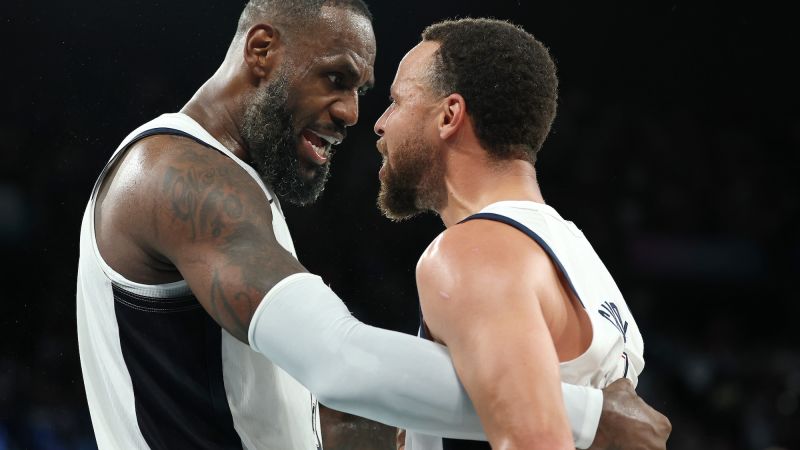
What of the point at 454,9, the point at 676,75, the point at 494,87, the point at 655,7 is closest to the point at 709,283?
the point at 676,75

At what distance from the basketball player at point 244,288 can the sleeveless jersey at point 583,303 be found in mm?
60

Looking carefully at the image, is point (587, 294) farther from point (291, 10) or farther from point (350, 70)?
point (291, 10)

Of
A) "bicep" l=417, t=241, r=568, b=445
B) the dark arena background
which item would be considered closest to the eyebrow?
"bicep" l=417, t=241, r=568, b=445

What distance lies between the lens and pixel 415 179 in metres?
2.14

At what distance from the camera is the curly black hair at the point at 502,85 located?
2012 mm

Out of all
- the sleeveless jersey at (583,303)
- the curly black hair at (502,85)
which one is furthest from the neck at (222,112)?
the sleeveless jersey at (583,303)

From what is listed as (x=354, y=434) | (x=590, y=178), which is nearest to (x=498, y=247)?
(x=354, y=434)

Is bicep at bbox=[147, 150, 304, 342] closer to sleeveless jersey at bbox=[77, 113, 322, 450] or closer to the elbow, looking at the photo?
sleeveless jersey at bbox=[77, 113, 322, 450]

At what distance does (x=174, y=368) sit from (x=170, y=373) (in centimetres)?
1

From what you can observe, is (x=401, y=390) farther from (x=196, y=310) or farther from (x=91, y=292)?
(x=91, y=292)

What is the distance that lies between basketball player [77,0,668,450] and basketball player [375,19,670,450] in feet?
0.38

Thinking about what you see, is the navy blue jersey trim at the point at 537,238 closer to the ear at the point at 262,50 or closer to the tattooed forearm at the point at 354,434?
the ear at the point at 262,50

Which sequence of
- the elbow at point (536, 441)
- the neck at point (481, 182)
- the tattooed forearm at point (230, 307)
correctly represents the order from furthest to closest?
the neck at point (481, 182), the tattooed forearm at point (230, 307), the elbow at point (536, 441)

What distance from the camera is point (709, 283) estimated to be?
601cm
